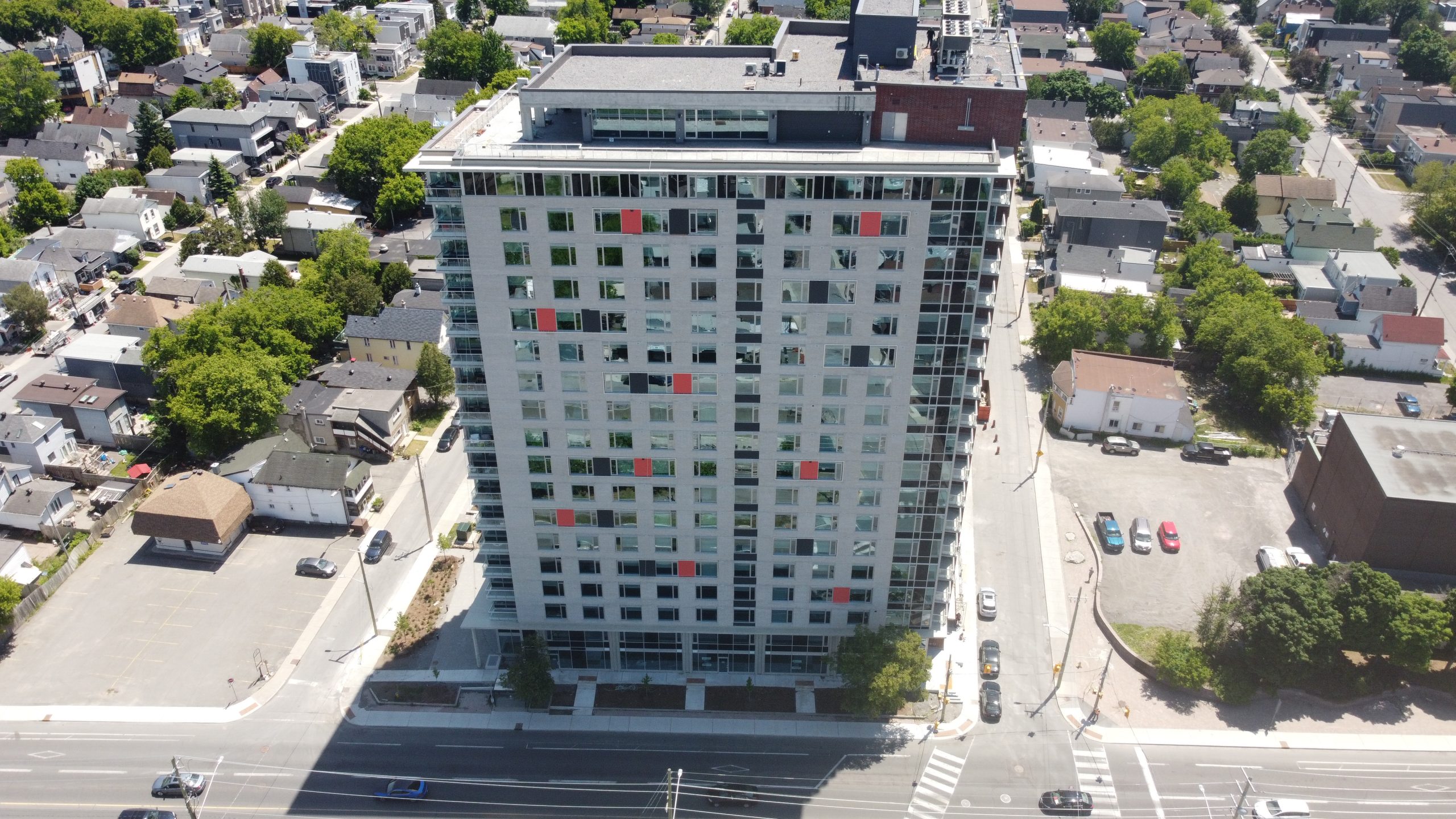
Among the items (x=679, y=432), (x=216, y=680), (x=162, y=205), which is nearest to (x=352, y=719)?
(x=216, y=680)

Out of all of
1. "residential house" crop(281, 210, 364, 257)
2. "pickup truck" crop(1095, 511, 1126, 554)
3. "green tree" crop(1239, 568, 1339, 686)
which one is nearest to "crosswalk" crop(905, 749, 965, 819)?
"green tree" crop(1239, 568, 1339, 686)

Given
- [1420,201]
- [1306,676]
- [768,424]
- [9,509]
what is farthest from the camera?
[1420,201]

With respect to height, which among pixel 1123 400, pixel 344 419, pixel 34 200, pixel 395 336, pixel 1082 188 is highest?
pixel 1082 188

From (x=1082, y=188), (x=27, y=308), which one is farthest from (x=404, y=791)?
(x=1082, y=188)

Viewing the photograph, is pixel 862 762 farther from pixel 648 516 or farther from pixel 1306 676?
pixel 1306 676

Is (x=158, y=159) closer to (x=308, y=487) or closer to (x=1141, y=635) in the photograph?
(x=308, y=487)
